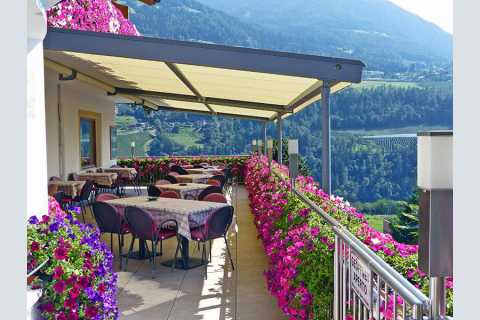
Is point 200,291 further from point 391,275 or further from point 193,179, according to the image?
point 193,179

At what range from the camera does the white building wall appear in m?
10.4

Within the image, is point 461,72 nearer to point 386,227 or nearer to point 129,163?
point 386,227

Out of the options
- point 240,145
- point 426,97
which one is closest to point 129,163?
A: point 240,145

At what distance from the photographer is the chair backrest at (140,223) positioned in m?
6.00

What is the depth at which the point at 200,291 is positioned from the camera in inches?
212

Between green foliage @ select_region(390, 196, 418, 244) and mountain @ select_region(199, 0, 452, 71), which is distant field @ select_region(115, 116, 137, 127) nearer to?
green foliage @ select_region(390, 196, 418, 244)

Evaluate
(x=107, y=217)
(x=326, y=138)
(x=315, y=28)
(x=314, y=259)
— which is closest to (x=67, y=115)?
(x=107, y=217)

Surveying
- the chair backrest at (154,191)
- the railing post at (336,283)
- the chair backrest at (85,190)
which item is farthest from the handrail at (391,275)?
the chair backrest at (85,190)

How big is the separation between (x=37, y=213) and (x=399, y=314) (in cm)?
276

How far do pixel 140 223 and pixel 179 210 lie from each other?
0.50 m

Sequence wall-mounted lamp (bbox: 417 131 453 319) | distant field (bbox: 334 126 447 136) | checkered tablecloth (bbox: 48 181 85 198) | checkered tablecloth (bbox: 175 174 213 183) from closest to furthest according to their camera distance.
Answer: wall-mounted lamp (bbox: 417 131 453 319), checkered tablecloth (bbox: 48 181 85 198), checkered tablecloth (bbox: 175 174 213 183), distant field (bbox: 334 126 447 136)

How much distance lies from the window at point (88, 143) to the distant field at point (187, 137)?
94.3 feet

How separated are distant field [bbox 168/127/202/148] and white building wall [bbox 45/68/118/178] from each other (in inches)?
1138

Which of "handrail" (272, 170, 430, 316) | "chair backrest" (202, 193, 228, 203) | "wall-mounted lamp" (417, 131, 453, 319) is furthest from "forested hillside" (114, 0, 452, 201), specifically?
"wall-mounted lamp" (417, 131, 453, 319)
